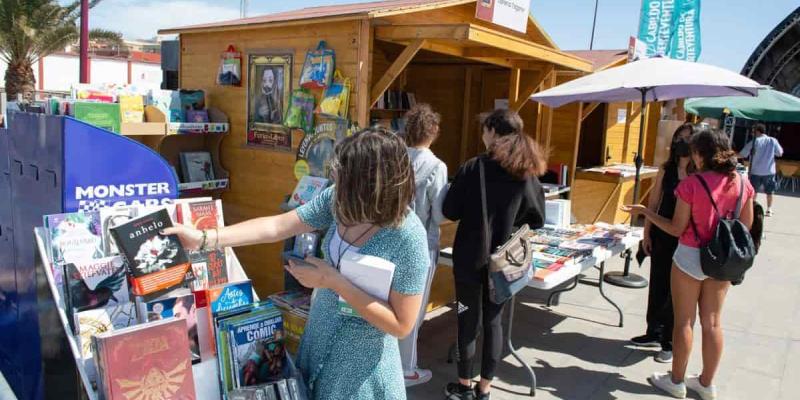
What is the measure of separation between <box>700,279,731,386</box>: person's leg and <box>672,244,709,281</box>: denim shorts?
8 centimetres

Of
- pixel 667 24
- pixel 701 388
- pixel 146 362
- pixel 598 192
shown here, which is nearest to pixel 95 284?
pixel 146 362

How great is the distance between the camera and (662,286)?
4.04 metres

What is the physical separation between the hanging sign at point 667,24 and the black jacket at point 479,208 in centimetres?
842

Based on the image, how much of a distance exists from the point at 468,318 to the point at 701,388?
62.5 inches

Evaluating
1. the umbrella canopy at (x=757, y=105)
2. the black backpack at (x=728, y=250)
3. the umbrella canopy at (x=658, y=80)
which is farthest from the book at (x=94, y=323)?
the umbrella canopy at (x=757, y=105)

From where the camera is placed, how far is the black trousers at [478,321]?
304cm

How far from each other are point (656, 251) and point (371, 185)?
321cm

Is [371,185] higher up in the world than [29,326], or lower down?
higher up

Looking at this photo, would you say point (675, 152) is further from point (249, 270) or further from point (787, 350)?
point (249, 270)

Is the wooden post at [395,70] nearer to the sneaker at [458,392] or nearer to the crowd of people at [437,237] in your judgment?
the crowd of people at [437,237]

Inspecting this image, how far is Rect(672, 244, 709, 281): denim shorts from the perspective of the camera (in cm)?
316

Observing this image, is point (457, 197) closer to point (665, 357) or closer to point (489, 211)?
point (489, 211)

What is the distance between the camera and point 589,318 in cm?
485

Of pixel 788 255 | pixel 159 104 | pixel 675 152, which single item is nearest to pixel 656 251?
pixel 675 152
